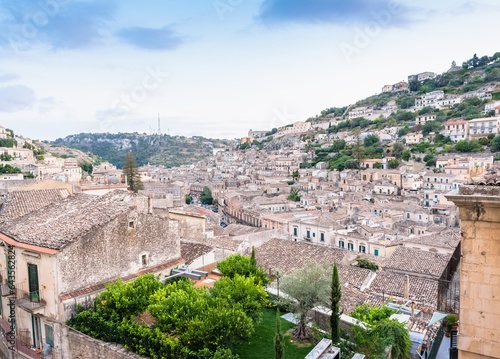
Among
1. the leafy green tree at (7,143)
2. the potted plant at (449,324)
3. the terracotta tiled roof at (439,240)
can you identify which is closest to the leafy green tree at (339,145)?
the terracotta tiled roof at (439,240)

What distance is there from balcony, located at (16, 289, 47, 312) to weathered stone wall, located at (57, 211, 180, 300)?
110cm

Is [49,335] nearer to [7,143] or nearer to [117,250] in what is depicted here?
[117,250]

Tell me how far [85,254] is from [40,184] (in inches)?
487

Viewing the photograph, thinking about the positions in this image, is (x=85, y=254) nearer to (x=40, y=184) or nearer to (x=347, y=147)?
(x=40, y=184)

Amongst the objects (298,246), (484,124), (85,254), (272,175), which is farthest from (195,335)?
(484,124)

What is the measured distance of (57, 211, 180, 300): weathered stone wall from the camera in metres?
11.4

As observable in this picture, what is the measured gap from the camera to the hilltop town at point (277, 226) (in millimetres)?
11570

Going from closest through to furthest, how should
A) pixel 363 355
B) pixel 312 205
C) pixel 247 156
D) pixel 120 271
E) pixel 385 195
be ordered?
pixel 363 355 < pixel 120 271 < pixel 312 205 < pixel 385 195 < pixel 247 156

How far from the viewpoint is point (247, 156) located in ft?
452

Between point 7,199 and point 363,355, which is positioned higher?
point 7,199

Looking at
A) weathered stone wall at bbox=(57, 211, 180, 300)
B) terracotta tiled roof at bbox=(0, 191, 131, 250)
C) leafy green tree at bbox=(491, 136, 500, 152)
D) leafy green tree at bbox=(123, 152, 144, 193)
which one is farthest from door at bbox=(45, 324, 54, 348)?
leafy green tree at bbox=(491, 136, 500, 152)

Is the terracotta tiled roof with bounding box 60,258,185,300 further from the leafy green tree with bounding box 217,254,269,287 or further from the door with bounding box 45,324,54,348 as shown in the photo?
the leafy green tree with bounding box 217,254,269,287

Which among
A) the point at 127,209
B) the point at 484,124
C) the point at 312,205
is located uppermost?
the point at 484,124

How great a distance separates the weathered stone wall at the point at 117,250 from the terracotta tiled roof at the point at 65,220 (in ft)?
1.23
